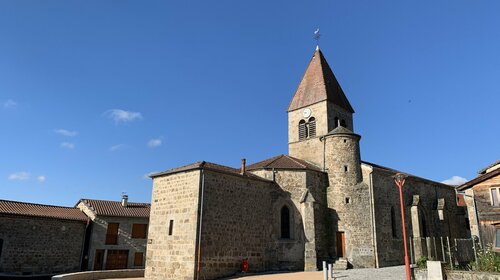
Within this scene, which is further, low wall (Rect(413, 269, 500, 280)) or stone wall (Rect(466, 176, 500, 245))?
stone wall (Rect(466, 176, 500, 245))

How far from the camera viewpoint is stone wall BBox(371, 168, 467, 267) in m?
20.1

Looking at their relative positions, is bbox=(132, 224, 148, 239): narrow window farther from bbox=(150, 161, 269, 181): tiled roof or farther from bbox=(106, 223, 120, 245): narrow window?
bbox=(150, 161, 269, 181): tiled roof

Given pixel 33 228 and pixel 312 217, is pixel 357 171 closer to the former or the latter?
pixel 312 217

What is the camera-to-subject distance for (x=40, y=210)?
24.7 m

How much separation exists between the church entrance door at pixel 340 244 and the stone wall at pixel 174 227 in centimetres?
873

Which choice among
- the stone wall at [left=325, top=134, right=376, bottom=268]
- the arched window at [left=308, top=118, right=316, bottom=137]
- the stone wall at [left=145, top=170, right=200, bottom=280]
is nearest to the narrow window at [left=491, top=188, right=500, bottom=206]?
the stone wall at [left=325, top=134, right=376, bottom=268]

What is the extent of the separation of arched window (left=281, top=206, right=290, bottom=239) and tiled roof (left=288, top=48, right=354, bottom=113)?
936 cm

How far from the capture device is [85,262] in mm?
25047

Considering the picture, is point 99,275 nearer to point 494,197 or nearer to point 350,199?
point 350,199

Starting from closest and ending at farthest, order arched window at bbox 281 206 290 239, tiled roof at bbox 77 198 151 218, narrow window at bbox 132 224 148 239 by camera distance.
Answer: arched window at bbox 281 206 290 239 → tiled roof at bbox 77 198 151 218 → narrow window at bbox 132 224 148 239

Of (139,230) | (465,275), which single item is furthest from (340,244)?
(139,230)

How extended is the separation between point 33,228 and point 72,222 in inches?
101

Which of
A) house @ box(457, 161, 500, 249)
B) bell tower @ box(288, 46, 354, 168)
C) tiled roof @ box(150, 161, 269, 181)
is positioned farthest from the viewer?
bell tower @ box(288, 46, 354, 168)

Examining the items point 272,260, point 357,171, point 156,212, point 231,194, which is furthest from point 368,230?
point 156,212
